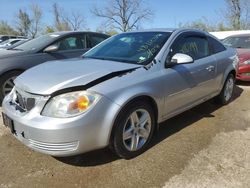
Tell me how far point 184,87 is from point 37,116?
6.58 feet

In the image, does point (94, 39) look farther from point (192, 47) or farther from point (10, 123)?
point (10, 123)

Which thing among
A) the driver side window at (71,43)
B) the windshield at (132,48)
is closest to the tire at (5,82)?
the driver side window at (71,43)

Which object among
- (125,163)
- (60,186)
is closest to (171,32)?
(125,163)

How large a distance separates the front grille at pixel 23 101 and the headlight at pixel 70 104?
22 centimetres

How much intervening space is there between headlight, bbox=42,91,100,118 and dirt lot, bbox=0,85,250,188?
711 mm

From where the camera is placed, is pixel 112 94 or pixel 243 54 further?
pixel 243 54

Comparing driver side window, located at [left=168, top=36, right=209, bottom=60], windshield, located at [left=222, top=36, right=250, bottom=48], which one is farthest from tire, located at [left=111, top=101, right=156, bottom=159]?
windshield, located at [left=222, top=36, right=250, bottom=48]

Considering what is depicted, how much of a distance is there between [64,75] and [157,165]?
1431mm

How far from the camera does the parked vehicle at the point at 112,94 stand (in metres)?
2.67

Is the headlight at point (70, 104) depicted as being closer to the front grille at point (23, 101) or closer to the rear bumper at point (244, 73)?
the front grille at point (23, 101)

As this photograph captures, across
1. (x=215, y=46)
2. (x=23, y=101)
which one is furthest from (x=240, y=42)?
(x=23, y=101)

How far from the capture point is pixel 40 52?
18.2ft

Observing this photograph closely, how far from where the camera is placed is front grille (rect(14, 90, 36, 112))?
111 inches

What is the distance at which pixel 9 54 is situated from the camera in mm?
5281
